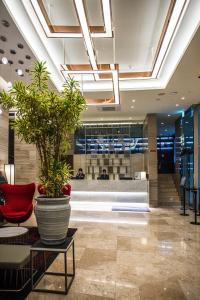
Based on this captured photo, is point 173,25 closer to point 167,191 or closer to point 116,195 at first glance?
point 116,195

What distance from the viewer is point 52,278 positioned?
3.55 metres

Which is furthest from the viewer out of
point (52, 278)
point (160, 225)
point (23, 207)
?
point (160, 225)

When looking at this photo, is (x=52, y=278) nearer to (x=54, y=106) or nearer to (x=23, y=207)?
(x=54, y=106)

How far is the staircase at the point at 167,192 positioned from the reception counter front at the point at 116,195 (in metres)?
1.46

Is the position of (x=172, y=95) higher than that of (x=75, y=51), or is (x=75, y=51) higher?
(x=75, y=51)

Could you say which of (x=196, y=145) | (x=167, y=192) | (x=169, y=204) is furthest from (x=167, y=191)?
(x=196, y=145)

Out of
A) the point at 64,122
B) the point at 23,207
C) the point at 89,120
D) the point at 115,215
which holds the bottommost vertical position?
the point at 115,215

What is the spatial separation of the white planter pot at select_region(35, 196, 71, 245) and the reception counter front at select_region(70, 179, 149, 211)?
6943 mm

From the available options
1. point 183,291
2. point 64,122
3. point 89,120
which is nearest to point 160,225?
point 183,291

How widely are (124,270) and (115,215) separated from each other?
443 centimetres

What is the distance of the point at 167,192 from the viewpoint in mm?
11945

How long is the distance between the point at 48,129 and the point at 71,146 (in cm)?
257

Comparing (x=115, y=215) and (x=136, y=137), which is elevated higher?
(x=136, y=137)

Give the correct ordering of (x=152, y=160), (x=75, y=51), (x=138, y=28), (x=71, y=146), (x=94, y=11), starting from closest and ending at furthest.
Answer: (x=94, y=11)
(x=138, y=28)
(x=71, y=146)
(x=75, y=51)
(x=152, y=160)
